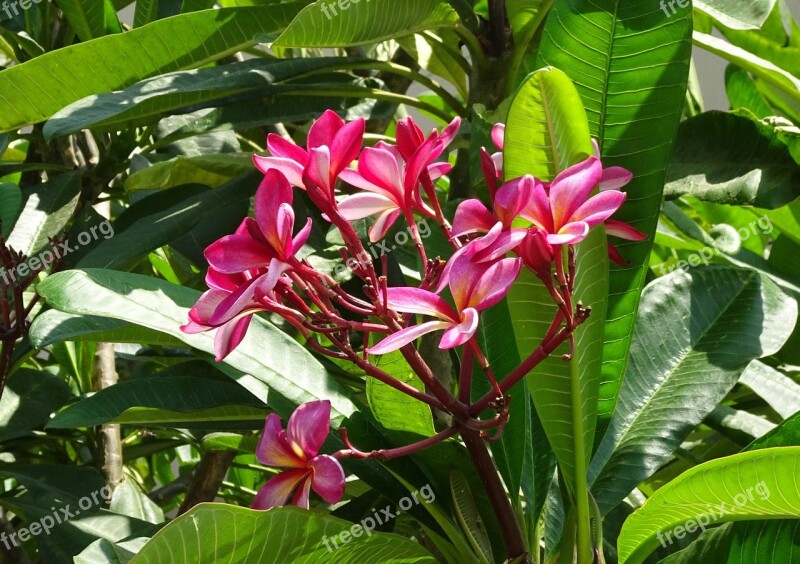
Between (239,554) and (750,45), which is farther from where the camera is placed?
(750,45)

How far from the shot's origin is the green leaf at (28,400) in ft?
4.35

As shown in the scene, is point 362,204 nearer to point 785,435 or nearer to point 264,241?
point 264,241

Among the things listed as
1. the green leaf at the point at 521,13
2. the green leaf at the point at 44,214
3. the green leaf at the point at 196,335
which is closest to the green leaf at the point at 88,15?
the green leaf at the point at 44,214

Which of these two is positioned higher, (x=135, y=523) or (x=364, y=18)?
(x=364, y=18)

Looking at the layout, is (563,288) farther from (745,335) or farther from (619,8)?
(745,335)

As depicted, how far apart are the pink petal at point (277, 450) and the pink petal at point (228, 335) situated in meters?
0.06

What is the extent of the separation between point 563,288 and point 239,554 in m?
0.27

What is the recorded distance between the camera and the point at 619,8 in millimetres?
→ 778

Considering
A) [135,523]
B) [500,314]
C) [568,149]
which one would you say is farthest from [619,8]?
[135,523]

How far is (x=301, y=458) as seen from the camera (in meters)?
0.63

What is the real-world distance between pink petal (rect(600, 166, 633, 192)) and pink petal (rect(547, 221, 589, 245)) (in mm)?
112

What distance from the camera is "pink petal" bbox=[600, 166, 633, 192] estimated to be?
2.29ft

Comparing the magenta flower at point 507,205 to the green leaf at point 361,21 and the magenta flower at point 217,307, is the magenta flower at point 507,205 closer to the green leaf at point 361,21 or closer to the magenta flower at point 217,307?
the magenta flower at point 217,307

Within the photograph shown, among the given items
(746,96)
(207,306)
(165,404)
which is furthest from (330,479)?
(746,96)
